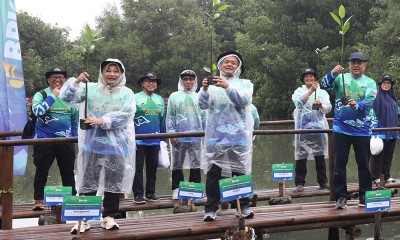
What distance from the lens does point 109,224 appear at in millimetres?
4637

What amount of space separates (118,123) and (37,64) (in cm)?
2456

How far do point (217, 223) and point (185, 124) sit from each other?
206 cm

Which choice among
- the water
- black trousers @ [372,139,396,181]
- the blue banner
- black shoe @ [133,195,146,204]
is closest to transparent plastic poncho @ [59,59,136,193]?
black shoe @ [133,195,146,204]

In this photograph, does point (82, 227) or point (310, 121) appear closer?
point (82, 227)

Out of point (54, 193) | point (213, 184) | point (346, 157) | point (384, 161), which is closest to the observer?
point (213, 184)

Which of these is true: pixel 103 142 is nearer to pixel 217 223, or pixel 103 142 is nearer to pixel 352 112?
pixel 217 223

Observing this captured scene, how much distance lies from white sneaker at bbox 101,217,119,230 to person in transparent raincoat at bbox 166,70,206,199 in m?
2.07

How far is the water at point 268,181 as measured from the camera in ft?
22.8

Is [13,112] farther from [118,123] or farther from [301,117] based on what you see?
[301,117]

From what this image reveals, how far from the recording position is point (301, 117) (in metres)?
7.57

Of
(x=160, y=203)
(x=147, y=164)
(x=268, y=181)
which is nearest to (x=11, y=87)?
(x=147, y=164)

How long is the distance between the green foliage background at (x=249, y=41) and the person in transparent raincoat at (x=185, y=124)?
15.4 meters

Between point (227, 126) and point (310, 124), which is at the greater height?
point (310, 124)

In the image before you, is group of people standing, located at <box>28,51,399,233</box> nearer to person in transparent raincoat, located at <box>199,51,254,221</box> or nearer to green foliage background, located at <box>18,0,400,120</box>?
person in transparent raincoat, located at <box>199,51,254,221</box>
